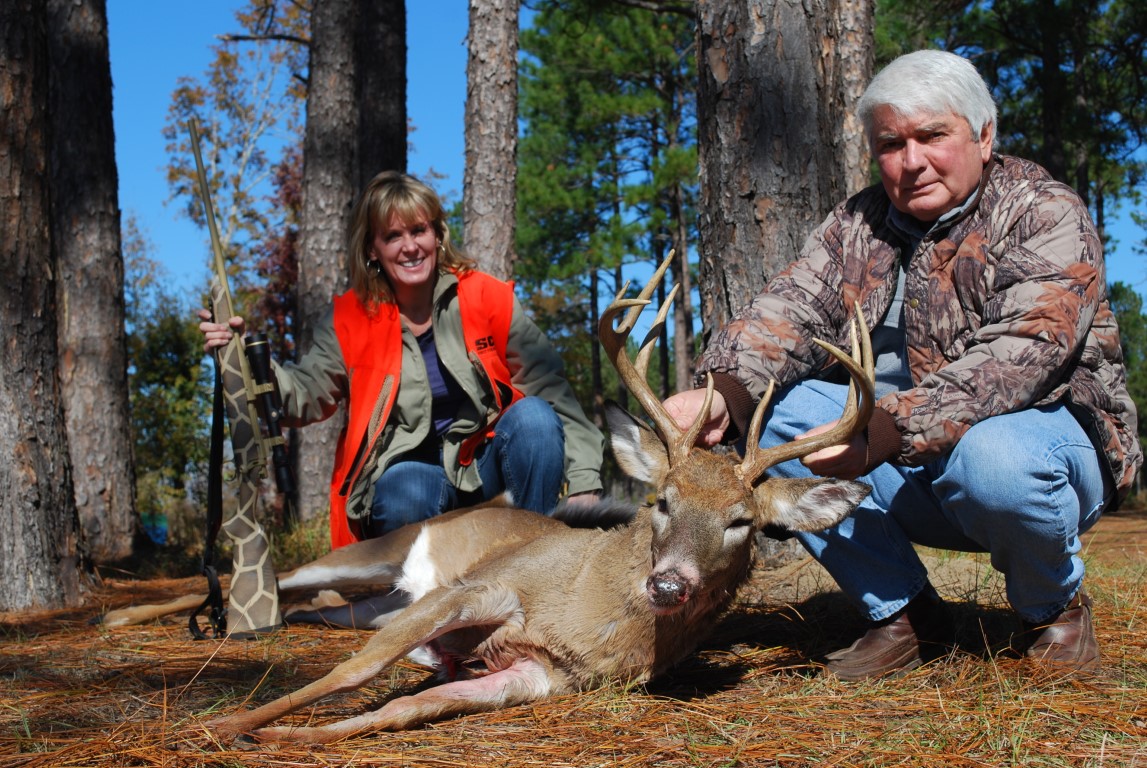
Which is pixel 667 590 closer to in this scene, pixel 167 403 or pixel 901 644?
pixel 901 644

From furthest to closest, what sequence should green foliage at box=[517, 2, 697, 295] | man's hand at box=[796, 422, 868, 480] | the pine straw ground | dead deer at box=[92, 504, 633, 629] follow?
1. green foliage at box=[517, 2, 697, 295]
2. dead deer at box=[92, 504, 633, 629]
3. man's hand at box=[796, 422, 868, 480]
4. the pine straw ground

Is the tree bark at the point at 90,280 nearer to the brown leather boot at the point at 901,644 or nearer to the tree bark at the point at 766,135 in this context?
the tree bark at the point at 766,135

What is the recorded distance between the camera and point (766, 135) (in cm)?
445

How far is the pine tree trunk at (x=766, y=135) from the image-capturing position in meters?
4.42

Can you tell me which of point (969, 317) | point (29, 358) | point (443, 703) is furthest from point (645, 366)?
point (29, 358)

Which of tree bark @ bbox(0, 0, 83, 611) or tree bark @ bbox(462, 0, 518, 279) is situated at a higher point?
tree bark @ bbox(462, 0, 518, 279)

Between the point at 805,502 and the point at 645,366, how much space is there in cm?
62

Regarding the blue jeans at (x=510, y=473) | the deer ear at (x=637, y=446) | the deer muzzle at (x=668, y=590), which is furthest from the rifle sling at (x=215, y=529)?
the deer muzzle at (x=668, y=590)

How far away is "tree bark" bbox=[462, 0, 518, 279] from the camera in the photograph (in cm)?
895

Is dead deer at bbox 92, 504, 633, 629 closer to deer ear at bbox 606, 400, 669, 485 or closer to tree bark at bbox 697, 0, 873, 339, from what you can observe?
deer ear at bbox 606, 400, 669, 485

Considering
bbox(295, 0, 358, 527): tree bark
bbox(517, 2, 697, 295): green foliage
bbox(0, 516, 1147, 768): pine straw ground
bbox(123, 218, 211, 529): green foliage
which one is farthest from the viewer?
bbox(517, 2, 697, 295): green foliage

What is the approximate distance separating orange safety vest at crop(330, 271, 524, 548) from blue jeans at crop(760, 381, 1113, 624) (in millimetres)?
1588

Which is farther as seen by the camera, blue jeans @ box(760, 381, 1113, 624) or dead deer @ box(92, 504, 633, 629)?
dead deer @ box(92, 504, 633, 629)

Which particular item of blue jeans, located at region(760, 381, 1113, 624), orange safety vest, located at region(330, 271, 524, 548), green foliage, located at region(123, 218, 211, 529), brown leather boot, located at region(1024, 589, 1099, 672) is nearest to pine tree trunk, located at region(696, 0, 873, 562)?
orange safety vest, located at region(330, 271, 524, 548)
